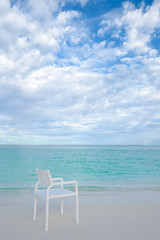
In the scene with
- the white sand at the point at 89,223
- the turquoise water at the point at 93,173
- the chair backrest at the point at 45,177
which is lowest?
the turquoise water at the point at 93,173

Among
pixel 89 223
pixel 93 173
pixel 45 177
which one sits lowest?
pixel 93 173

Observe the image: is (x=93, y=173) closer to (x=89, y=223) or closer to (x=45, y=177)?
(x=89, y=223)

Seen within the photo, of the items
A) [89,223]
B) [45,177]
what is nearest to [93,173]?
[89,223]

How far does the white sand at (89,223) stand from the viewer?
3.25 meters

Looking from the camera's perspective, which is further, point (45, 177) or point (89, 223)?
point (89, 223)

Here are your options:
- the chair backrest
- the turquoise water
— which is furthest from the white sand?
the turquoise water

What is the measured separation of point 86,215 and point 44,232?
1229 millimetres

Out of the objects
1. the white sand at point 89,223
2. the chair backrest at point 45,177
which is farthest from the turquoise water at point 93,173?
the chair backrest at point 45,177

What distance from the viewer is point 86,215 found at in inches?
168

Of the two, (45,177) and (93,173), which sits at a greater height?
(45,177)

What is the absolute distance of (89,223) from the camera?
12.4 feet

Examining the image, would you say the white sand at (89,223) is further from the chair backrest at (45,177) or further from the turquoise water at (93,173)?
the turquoise water at (93,173)

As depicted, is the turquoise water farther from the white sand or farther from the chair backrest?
the chair backrest

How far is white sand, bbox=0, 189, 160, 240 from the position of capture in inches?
128
